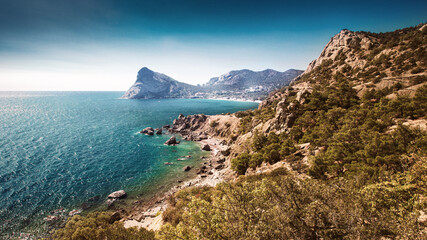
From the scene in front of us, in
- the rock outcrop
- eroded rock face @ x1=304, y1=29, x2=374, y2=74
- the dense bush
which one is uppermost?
eroded rock face @ x1=304, y1=29, x2=374, y2=74

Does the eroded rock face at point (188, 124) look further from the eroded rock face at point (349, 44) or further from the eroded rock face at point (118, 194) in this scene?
the eroded rock face at point (349, 44)

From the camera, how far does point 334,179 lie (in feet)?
78.7

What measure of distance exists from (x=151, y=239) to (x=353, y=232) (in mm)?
23185

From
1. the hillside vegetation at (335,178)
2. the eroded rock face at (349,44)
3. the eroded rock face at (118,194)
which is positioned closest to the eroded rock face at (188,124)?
the hillside vegetation at (335,178)

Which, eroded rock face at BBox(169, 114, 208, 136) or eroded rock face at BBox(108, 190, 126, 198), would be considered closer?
eroded rock face at BBox(108, 190, 126, 198)

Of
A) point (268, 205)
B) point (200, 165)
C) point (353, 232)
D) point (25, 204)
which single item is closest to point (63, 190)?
point (25, 204)

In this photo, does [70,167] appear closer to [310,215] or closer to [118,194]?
[118,194]

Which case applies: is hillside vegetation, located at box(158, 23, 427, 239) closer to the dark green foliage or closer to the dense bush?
the dense bush

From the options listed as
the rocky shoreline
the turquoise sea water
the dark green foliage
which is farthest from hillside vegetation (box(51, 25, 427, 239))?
the turquoise sea water

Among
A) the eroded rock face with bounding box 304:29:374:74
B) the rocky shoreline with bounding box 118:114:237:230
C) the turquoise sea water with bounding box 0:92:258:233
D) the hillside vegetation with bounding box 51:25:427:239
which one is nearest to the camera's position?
the hillside vegetation with bounding box 51:25:427:239

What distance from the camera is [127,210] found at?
42.5m

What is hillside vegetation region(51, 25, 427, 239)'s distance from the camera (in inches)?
559

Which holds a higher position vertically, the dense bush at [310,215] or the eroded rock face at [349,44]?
the eroded rock face at [349,44]

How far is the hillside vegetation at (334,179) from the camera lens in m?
14.2
